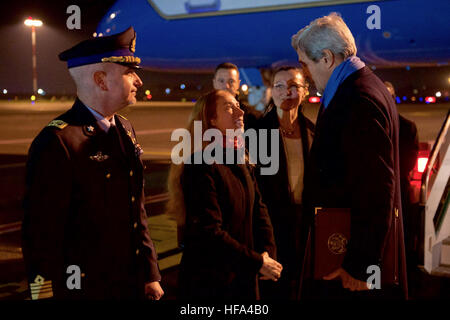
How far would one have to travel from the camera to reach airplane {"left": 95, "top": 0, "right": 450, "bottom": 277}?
39.4ft

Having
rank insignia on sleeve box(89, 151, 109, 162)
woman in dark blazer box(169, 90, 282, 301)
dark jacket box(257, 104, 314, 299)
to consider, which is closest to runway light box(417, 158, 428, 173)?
dark jacket box(257, 104, 314, 299)

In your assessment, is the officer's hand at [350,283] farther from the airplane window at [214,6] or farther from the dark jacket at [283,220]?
the airplane window at [214,6]

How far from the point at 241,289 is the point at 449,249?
266cm

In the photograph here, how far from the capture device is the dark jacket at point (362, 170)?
2.18 metres

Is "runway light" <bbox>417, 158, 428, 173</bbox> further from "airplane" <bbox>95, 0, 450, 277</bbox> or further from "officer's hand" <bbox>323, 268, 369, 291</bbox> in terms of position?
"airplane" <bbox>95, 0, 450, 277</bbox>

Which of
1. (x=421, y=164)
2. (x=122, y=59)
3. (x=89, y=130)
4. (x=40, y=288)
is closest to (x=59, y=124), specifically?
(x=89, y=130)

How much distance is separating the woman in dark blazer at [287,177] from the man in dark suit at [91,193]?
1297 mm

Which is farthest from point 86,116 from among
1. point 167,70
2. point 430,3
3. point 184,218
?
point 167,70

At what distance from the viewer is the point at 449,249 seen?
4723mm

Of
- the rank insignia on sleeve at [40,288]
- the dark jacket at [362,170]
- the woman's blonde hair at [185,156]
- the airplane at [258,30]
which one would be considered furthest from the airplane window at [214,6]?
the rank insignia on sleeve at [40,288]

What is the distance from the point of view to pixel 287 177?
3609 millimetres
